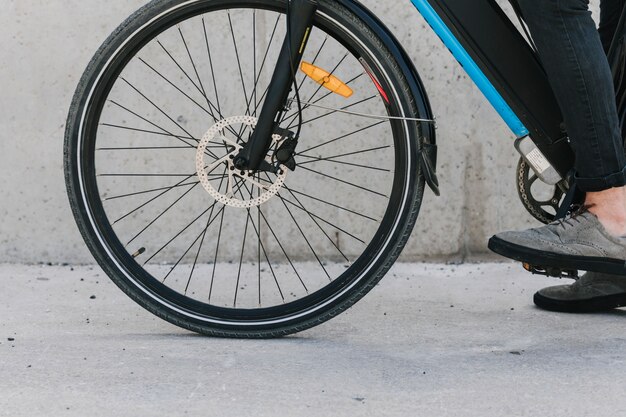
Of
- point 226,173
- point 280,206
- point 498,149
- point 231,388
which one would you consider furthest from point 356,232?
point 231,388

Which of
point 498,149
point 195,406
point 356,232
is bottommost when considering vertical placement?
point 195,406

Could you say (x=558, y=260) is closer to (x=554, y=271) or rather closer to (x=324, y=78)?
(x=554, y=271)

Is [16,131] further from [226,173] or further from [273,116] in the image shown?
[273,116]

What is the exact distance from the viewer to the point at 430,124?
2578 millimetres

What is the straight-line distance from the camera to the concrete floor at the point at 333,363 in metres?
2.14

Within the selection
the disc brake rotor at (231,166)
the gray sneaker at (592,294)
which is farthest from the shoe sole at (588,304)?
the disc brake rotor at (231,166)

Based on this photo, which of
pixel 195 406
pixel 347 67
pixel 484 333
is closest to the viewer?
pixel 195 406

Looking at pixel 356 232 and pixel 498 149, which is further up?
pixel 498 149

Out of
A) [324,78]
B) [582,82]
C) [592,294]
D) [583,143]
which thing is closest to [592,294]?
[592,294]

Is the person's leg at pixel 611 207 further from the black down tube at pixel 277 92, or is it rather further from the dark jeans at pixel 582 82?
the black down tube at pixel 277 92

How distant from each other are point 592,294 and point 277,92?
121cm

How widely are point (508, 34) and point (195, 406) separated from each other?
4.15 feet

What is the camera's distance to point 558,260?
8.35 ft

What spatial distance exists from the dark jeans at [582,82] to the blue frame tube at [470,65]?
5.5 inches
